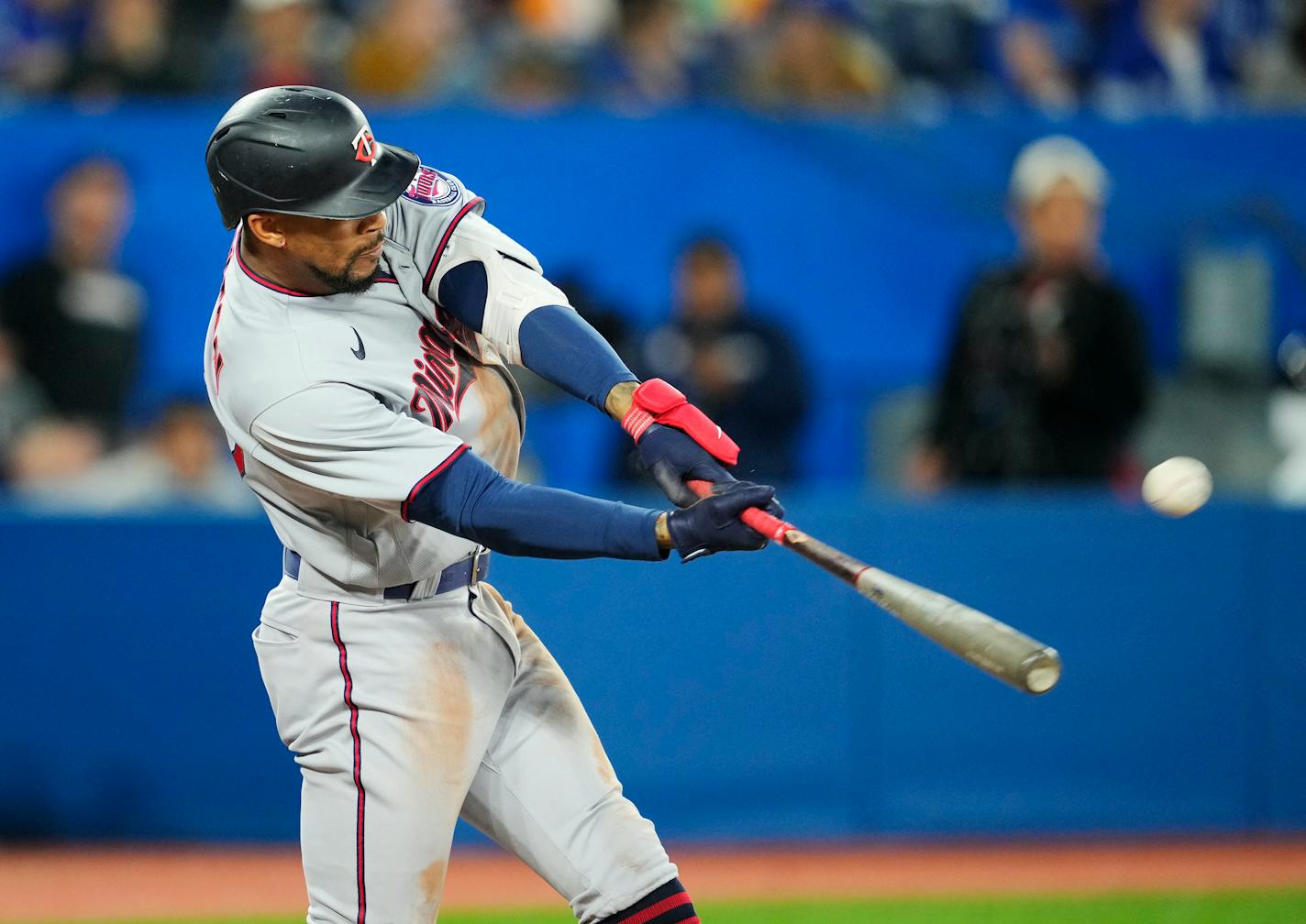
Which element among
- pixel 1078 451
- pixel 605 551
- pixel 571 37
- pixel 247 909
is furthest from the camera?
pixel 571 37

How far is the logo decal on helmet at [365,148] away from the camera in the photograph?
3.01 m

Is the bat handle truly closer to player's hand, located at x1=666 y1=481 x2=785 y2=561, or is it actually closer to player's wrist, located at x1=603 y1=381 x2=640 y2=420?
player's hand, located at x1=666 y1=481 x2=785 y2=561

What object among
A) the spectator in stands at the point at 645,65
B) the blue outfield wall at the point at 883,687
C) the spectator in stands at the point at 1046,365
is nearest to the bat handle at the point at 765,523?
the blue outfield wall at the point at 883,687

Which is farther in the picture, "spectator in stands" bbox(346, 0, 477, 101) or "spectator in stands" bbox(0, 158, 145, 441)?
"spectator in stands" bbox(346, 0, 477, 101)

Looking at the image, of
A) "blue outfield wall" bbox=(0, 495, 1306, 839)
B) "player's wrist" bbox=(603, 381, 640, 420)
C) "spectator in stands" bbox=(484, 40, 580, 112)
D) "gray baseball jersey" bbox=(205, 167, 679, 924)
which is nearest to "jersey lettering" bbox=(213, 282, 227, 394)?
"gray baseball jersey" bbox=(205, 167, 679, 924)

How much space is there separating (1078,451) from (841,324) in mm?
1434

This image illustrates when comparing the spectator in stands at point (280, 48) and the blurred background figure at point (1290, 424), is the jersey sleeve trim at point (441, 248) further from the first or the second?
the blurred background figure at point (1290, 424)

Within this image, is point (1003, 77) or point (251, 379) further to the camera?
point (1003, 77)

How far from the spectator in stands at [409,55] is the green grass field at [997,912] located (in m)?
4.02

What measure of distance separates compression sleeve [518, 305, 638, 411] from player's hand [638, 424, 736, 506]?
0.17 metres

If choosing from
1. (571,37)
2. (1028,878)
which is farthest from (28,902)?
(571,37)

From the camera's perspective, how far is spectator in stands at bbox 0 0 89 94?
25.7ft

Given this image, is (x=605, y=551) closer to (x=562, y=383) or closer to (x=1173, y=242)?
(x=562, y=383)

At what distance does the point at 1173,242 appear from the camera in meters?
7.62
